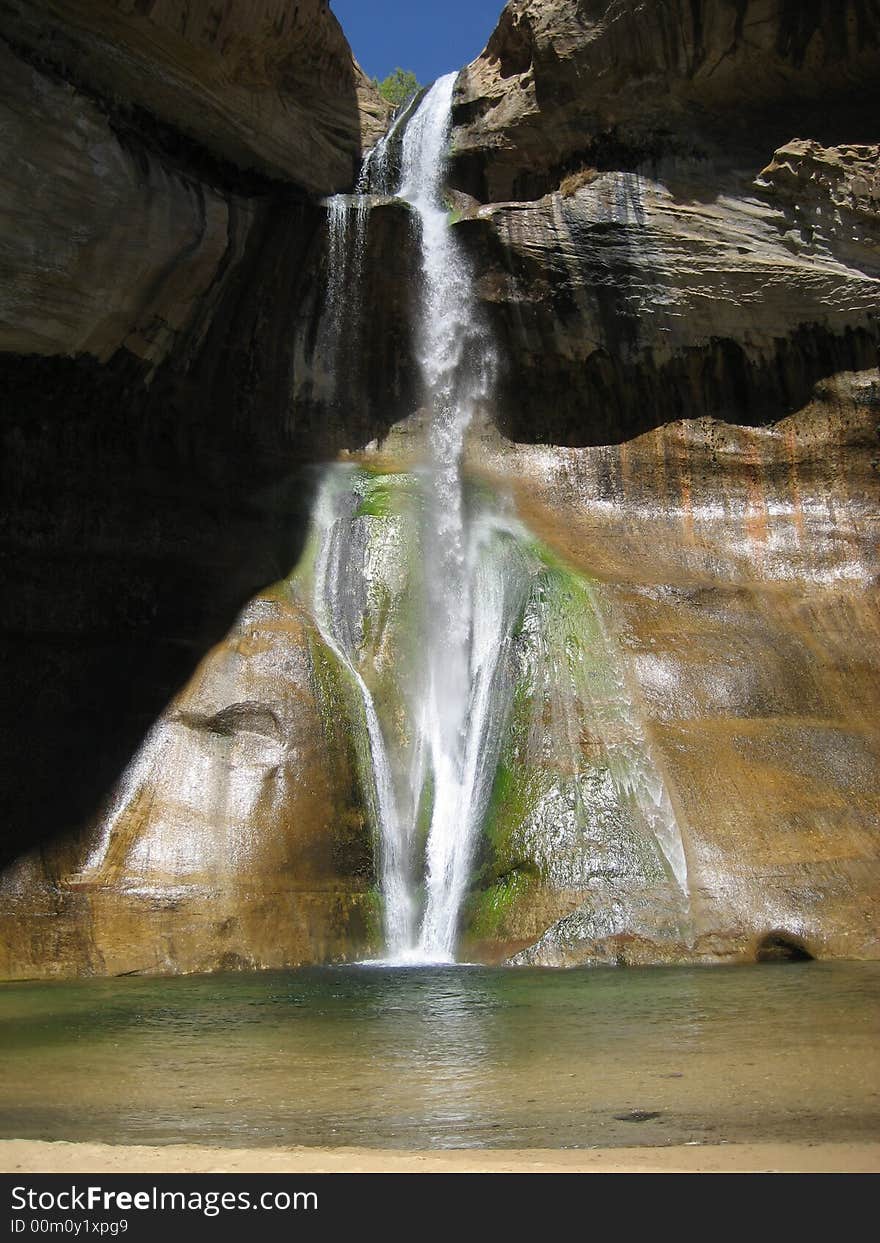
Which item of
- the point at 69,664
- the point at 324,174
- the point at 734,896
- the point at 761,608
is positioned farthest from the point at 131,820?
the point at 324,174

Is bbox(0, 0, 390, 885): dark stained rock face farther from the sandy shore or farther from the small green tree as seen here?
the small green tree

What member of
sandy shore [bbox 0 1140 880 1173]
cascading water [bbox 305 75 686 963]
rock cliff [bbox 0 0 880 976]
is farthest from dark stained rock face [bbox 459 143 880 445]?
sandy shore [bbox 0 1140 880 1173]

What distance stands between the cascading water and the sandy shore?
6737 millimetres

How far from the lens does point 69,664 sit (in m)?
11.9

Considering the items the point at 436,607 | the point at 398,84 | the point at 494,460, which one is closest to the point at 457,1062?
the point at 436,607

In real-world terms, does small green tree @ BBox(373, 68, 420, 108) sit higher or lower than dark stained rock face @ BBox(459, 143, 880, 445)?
higher

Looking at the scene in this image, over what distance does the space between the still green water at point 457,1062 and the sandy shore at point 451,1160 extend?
183 millimetres

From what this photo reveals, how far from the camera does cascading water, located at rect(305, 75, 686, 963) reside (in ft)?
36.1

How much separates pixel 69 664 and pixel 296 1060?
747 cm

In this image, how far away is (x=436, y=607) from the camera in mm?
13867

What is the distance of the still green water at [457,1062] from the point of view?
12.9ft

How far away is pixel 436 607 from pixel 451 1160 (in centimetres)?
1062

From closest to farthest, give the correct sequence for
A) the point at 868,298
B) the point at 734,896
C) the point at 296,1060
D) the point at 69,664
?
the point at 296,1060 < the point at 734,896 < the point at 69,664 < the point at 868,298

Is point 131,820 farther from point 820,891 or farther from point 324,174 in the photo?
point 324,174
